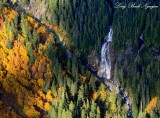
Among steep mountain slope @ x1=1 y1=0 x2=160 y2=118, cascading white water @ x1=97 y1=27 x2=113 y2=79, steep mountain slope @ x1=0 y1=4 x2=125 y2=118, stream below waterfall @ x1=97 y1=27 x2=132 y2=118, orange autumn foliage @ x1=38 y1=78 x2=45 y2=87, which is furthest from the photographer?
cascading white water @ x1=97 y1=27 x2=113 y2=79

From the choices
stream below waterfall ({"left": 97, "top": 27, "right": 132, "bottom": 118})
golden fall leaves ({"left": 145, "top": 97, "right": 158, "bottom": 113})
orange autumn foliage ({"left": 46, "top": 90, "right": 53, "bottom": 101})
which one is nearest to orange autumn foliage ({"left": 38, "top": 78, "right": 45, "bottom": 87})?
orange autumn foliage ({"left": 46, "top": 90, "right": 53, "bottom": 101})

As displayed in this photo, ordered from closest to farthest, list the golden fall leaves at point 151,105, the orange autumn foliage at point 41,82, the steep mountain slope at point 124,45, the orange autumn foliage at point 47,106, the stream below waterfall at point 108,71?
1. the golden fall leaves at point 151,105
2. the orange autumn foliage at point 47,106
3. the stream below waterfall at point 108,71
4. the steep mountain slope at point 124,45
5. the orange autumn foliage at point 41,82

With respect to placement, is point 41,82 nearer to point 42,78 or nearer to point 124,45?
point 42,78

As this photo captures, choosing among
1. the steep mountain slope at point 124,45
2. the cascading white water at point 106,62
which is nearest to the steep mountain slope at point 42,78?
the steep mountain slope at point 124,45

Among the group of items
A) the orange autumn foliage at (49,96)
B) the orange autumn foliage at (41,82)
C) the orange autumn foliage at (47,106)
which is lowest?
the orange autumn foliage at (47,106)

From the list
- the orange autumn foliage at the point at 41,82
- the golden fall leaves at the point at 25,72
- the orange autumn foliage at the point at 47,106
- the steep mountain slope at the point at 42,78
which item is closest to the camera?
the steep mountain slope at the point at 42,78

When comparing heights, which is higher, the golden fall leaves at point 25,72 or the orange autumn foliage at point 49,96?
the golden fall leaves at point 25,72

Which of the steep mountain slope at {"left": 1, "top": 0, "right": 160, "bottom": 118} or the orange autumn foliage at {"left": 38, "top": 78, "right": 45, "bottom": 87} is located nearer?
the steep mountain slope at {"left": 1, "top": 0, "right": 160, "bottom": 118}

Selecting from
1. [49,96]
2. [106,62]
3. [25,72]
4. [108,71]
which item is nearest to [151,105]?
[108,71]

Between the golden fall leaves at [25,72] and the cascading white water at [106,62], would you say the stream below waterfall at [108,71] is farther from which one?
the golden fall leaves at [25,72]

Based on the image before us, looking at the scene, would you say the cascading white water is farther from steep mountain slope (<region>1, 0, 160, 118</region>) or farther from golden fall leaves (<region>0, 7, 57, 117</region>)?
golden fall leaves (<region>0, 7, 57, 117</region>)
